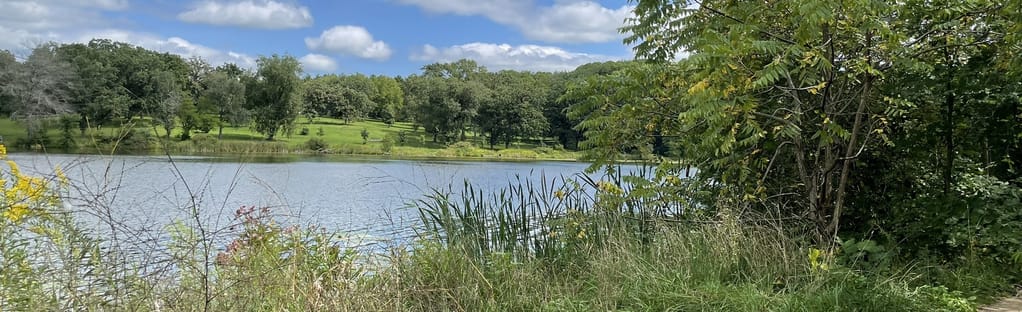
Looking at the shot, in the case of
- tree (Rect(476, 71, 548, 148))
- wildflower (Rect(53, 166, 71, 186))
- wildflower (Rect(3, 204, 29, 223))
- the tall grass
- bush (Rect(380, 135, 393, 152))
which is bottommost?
bush (Rect(380, 135, 393, 152))

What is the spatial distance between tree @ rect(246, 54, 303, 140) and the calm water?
29413mm

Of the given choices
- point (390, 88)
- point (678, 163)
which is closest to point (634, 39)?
point (678, 163)

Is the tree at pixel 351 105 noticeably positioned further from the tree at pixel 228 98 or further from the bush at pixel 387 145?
the tree at pixel 228 98

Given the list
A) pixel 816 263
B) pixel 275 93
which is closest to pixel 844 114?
pixel 816 263

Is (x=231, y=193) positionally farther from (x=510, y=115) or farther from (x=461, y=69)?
(x=461, y=69)

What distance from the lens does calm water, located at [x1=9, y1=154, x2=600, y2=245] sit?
3.80 m

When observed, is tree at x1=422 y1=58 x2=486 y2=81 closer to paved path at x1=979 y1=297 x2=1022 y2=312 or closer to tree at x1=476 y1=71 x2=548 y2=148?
tree at x1=476 y1=71 x2=548 y2=148

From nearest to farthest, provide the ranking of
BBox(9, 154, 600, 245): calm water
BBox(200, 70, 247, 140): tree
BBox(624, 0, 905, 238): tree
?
BBox(9, 154, 600, 245): calm water, BBox(624, 0, 905, 238): tree, BBox(200, 70, 247, 140): tree

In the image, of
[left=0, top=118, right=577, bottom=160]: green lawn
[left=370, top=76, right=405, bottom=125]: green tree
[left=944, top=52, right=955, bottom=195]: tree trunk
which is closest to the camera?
[left=944, top=52, right=955, bottom=195]: tree trunk

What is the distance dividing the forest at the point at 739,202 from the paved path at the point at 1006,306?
0.08 m

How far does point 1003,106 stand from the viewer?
5.03 meters

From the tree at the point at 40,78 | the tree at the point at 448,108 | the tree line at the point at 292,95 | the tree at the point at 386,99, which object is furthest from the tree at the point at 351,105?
the tree at the point at 40,78

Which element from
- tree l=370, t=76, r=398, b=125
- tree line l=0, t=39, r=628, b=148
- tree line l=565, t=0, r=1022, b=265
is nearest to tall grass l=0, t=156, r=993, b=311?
tree line l=565, t=0, r=1022, b=265

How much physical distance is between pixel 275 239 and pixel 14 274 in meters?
1.51
